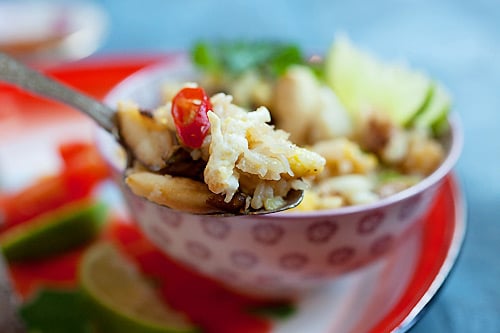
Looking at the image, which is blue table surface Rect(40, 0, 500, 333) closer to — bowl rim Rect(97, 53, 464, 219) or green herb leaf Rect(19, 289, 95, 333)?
bowl rim Rect(97, 53, 464, 219)

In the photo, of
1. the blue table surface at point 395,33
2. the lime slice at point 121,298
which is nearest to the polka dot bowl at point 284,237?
the lime slice at point 121,298

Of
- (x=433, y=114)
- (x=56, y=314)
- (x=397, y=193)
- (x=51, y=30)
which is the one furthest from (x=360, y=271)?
(x=51, y=30)

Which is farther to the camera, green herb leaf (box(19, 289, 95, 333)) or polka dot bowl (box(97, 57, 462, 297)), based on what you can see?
green herb leaf (box(19, 289, 95, 333))

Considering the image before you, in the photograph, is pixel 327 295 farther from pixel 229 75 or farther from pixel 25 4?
pixel 25 4

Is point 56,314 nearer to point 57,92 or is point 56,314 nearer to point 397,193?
point 57,92

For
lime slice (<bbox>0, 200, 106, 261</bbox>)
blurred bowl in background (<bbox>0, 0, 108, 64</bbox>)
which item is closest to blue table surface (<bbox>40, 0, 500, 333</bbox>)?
blurred bowl in background (<bbox>0, 0, 108, 64</bbox>)

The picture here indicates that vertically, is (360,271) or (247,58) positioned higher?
(247,58)
